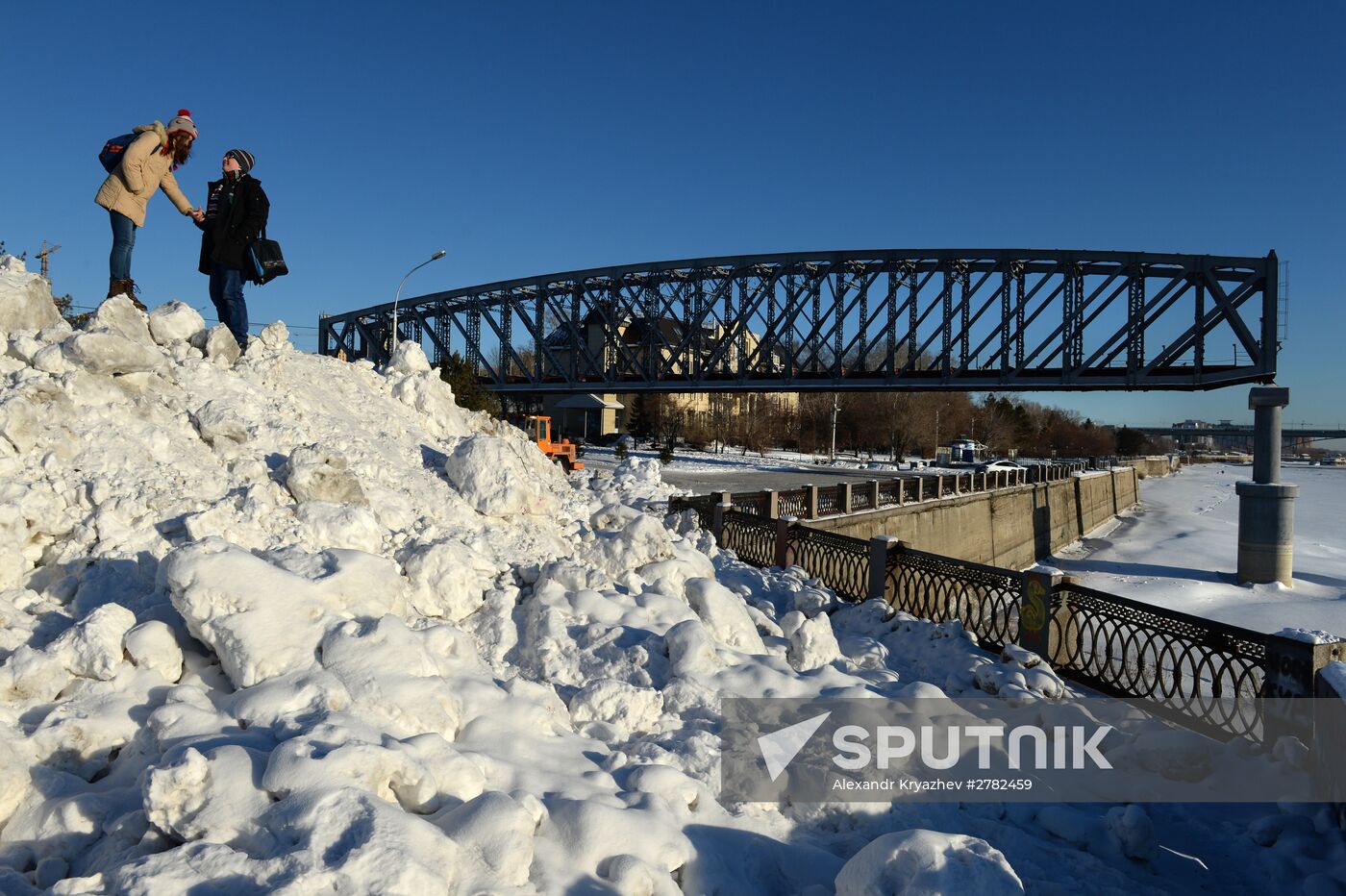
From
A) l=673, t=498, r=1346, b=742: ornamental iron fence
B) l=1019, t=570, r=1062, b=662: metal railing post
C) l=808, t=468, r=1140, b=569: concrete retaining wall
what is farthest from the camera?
l=808, t=468, r=1140, b=569: concrete retaining wall

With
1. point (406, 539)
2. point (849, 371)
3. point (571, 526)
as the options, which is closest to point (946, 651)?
point (571, 526)

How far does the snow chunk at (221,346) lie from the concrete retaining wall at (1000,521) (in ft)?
38.0

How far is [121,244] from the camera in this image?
7.56m

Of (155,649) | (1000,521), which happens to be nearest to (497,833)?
(155,649)

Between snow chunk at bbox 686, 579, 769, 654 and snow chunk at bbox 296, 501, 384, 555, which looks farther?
snow chunk at bbox 686, 579, 769, 654

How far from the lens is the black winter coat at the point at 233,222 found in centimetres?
757

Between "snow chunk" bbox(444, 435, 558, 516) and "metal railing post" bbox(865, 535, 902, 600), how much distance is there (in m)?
4.01

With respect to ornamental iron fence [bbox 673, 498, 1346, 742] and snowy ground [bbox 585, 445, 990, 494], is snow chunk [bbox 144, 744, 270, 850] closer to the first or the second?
ornamental iron fence [bbox 673, 498, 1346, 742]

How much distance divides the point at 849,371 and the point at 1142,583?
52.1 feet

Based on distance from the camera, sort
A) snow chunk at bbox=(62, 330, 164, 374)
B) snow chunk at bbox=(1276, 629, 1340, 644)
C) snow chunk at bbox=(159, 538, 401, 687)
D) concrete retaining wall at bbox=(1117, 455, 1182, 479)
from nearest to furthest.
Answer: snow chunk at bbox=(159, 538, 401, 687) → snow chunk at bbox=(1276, 629, 1340, 644) → snow chunk at bbox=(62, 330, 164, 374) → concrete retaining wall at bbox=(1117, 455, 1182, 479)

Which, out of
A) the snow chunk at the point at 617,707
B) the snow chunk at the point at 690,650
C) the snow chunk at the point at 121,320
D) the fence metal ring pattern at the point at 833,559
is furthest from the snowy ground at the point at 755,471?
the snow chunk at the point at 617,707

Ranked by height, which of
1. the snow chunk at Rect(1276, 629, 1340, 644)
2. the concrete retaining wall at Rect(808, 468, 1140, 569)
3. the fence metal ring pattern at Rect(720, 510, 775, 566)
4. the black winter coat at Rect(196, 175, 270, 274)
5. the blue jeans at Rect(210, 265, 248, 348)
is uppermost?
the black winter coat at Rect(196, 175, 270, 274)

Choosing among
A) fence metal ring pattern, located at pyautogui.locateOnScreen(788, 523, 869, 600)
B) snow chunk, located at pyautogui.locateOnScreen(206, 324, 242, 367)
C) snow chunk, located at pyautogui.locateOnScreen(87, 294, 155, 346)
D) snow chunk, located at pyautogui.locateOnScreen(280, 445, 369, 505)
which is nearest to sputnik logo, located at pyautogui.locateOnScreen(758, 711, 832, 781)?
snow chunk, located at pyautogui.locateOnScreen(280, 445, 369, 505)

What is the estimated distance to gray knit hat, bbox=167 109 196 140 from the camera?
7.36 m
